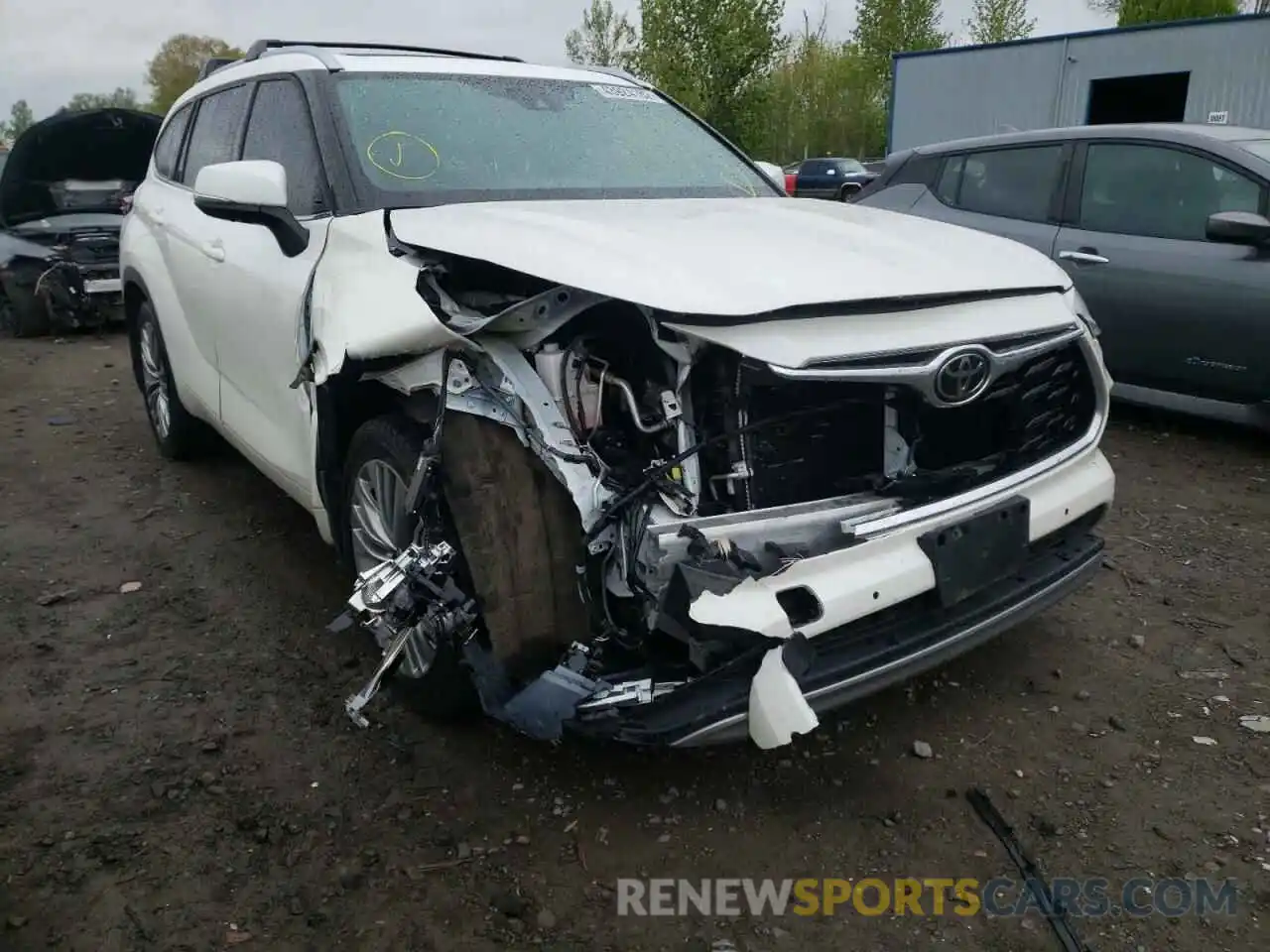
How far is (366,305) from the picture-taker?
2615 millimetres

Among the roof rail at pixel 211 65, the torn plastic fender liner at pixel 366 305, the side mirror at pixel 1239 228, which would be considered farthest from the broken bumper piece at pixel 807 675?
the roof rail at pixel 211 65

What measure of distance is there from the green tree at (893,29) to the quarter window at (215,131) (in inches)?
1219

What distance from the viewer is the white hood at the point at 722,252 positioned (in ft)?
7.19

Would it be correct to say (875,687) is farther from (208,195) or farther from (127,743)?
(208,195)

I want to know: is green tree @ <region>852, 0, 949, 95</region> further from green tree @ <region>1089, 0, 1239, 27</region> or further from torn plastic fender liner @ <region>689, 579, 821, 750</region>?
torn plastic fender liner @ <region>689, 579, 821, 750</region>

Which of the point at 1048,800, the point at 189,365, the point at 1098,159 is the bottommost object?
the point at 1048,800

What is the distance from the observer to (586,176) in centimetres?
336

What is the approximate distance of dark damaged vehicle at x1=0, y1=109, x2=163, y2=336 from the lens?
898 centimetres

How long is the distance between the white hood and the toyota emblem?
0.18m

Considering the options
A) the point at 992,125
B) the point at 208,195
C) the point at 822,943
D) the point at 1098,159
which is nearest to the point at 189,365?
the point at 208,195

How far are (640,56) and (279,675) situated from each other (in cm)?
2320

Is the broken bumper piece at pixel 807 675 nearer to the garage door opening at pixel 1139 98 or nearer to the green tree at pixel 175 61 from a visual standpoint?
the garage door opening at pixel 1139 98

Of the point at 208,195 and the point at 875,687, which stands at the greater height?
the point at 208,195

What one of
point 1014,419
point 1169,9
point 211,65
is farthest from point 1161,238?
point 1169,9
